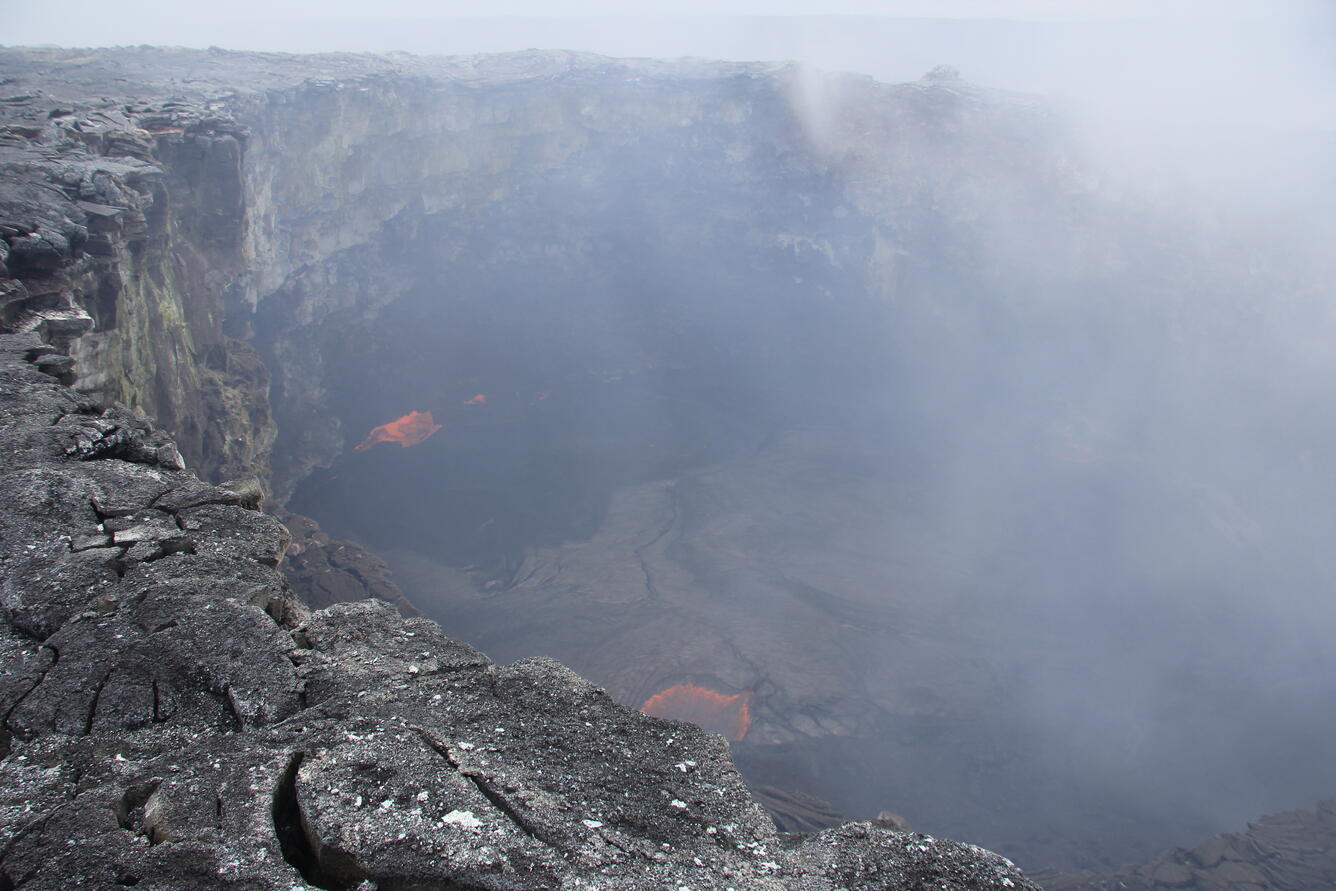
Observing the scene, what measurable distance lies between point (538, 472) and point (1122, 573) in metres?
24.6

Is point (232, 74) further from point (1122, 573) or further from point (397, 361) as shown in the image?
point (1122, 573)

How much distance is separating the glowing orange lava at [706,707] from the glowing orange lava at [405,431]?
2013 centimetres

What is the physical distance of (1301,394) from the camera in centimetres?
3044

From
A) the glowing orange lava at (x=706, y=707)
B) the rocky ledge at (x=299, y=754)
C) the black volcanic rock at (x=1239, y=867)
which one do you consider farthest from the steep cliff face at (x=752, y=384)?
the rocky ledge at (x=299, y=754)

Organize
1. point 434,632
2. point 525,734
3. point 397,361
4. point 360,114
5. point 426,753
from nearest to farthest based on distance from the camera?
point 426,753, point 525,734, point 434,632, point 360,114, point 397,361

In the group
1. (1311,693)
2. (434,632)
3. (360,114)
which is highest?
(360,114)

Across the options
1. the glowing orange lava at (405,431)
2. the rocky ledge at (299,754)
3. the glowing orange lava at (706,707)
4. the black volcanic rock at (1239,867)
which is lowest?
the glowing orange lava at (706,707)

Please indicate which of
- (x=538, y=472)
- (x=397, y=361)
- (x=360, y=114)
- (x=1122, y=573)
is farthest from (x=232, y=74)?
(x=1122, y=573)

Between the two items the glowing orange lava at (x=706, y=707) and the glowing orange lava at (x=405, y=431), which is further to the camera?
the glowing orange lava at (x=405, y=431)

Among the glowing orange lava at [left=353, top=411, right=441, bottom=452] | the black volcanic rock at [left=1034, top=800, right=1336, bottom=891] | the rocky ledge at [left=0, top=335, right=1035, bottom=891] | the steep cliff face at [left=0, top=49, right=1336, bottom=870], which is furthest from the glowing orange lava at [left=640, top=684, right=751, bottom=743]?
the glowing orange lava at [left=353, top=411, right=441, bottom=452]

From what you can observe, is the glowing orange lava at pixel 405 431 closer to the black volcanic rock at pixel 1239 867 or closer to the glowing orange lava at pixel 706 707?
the glowing orange lava at pixel 706 707

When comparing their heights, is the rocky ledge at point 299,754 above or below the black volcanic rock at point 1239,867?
above

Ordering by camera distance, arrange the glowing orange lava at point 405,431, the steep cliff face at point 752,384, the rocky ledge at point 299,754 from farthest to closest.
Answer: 1. the glowing orange lava at point 405,431
2. the steep cliff face at point 752,384
3. the rocky ledge at point 299,754

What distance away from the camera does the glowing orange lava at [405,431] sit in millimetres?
37500
